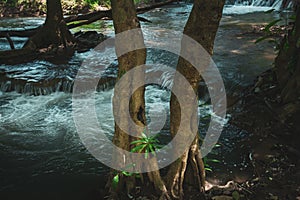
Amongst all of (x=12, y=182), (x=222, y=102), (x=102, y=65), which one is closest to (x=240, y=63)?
(x=222, y=102)

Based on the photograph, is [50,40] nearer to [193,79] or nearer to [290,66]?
[290,66]

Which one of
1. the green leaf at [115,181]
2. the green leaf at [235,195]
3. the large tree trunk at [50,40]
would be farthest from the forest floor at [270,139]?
the large tree trunk at [50,40]

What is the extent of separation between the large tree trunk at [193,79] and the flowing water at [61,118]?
770mm

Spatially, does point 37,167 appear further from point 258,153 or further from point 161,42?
point 161,42

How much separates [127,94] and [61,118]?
3568mm

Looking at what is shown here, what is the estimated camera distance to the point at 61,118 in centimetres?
643

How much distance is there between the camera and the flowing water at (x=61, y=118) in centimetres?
437

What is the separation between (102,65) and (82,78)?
1.02 meters

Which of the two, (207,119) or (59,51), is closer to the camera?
(207,119)

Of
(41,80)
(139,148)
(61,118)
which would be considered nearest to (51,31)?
(41,80)

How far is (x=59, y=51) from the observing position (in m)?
9.59

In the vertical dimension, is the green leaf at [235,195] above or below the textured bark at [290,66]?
below

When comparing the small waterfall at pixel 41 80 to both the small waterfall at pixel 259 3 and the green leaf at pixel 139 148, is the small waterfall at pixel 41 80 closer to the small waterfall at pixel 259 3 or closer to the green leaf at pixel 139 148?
the green leaf at pixel 139 148

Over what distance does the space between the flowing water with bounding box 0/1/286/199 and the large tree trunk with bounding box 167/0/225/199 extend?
30.3 inches
